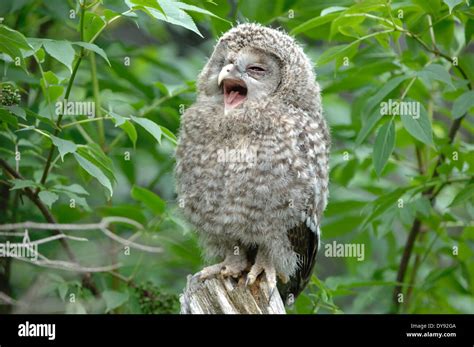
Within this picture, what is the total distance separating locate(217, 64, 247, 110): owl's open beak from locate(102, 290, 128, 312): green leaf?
112cm

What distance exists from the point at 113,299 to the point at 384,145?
5.23 feet

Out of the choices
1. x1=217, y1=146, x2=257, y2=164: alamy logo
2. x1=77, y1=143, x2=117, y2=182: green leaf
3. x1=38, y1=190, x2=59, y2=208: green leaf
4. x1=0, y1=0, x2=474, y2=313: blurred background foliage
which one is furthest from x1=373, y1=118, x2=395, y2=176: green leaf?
x1=38, y1=190, x2=59, y2=208: green leaf

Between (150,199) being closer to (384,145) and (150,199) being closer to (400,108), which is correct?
(384,145)

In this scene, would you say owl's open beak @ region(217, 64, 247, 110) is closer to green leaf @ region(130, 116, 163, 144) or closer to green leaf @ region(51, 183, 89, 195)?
green leaf @ region(130, 116, 163, 144)

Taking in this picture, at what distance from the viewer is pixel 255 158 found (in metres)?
4.08

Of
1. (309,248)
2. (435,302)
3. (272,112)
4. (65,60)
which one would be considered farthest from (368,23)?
(65,60)

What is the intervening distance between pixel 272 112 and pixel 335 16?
604 millimetres

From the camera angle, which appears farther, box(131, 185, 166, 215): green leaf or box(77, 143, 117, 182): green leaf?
box(131, 185, 166, 215): green leaf

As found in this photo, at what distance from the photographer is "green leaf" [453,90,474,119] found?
411 cm

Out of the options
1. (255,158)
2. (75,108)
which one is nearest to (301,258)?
(255,158)
